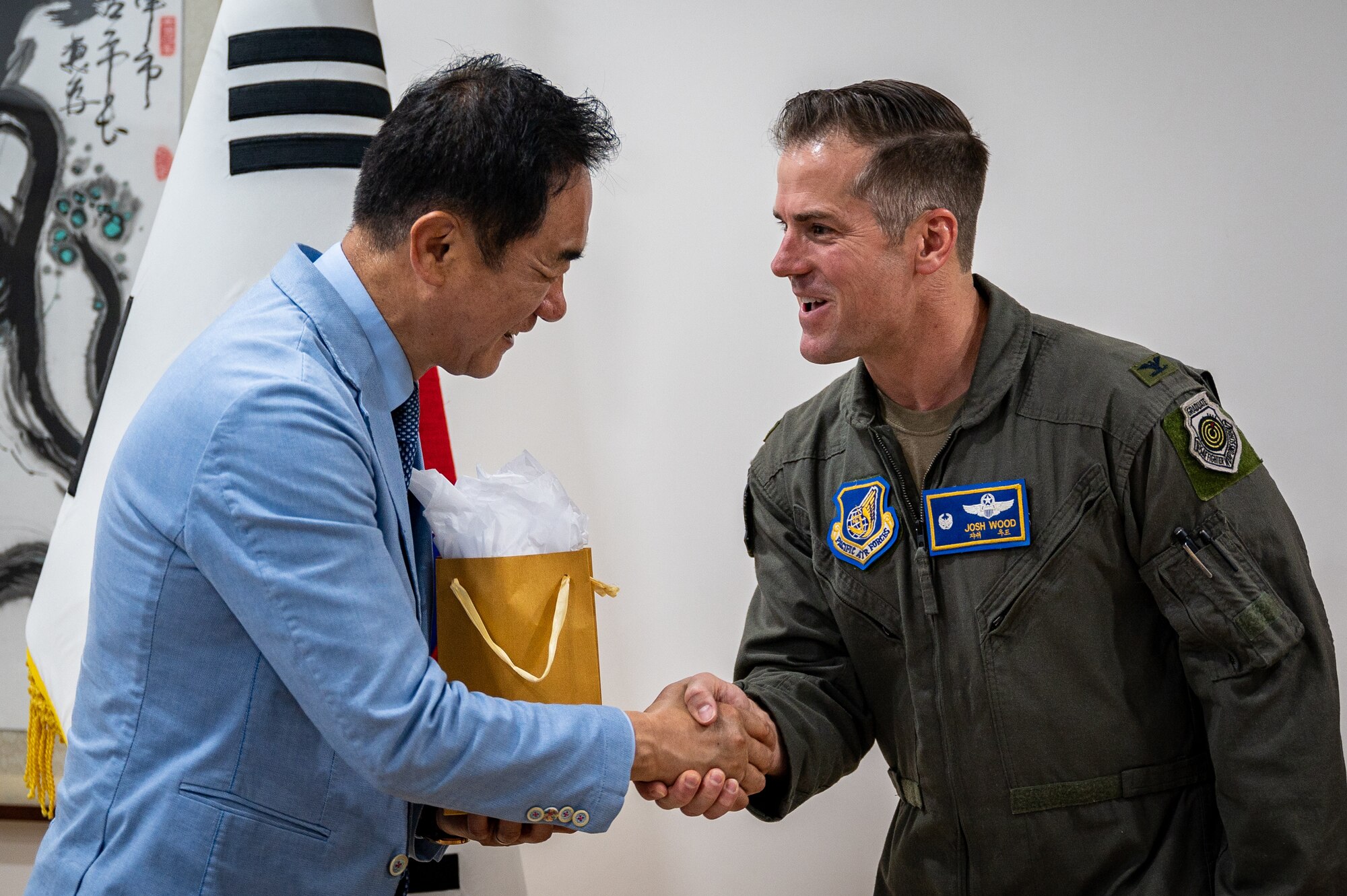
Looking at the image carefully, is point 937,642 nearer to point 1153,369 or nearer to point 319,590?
point 1153,369

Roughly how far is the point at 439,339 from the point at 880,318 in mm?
586

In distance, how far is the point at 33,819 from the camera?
2230 mm

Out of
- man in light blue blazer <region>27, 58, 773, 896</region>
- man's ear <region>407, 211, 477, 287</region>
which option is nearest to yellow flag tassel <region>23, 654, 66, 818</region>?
man in light blue blazer <region>27, 58, 773, 896</region>

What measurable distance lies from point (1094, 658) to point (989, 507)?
22 centimetres

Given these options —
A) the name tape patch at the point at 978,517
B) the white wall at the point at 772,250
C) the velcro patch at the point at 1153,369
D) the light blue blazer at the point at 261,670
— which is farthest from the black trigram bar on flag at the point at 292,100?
the velcro patch at the point at 1153,369

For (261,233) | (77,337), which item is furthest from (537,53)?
(77,337)

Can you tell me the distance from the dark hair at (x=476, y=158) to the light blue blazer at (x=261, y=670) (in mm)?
158

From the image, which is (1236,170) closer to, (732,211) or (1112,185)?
(1112,185)

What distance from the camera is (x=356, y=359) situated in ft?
3.71

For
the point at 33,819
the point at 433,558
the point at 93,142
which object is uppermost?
the point at 93,142

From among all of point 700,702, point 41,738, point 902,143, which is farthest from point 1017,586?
point 41,738

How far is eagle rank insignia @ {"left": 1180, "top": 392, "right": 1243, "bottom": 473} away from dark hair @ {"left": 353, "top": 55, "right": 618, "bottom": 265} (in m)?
0.79

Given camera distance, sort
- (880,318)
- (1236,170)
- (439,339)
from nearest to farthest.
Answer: (439,339), (880,318), (1236,170)

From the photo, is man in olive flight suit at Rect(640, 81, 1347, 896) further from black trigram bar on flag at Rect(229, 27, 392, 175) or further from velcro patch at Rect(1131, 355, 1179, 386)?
black trigram bar on flag at Rect(229, 27, 392, 175)
